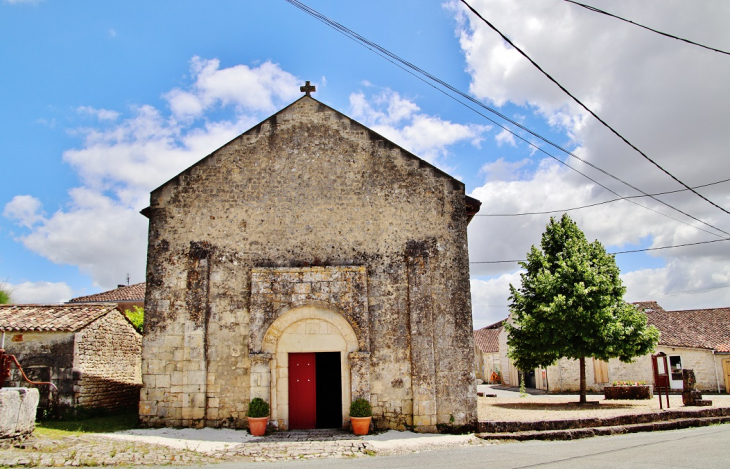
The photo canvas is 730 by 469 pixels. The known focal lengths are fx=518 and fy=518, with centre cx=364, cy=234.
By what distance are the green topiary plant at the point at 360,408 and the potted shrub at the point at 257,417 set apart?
7.19ft

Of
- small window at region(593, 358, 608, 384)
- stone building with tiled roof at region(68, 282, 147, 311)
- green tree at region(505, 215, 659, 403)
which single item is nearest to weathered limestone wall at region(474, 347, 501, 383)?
small window at region(593, 358, 608, 384)

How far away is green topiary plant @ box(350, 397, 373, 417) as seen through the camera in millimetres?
13133

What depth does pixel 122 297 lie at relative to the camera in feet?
104

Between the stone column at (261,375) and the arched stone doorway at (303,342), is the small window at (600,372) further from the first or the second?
the stone column at (261,375)

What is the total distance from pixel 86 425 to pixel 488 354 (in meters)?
40.9

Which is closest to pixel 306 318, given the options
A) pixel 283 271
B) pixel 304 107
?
pixel 283 271

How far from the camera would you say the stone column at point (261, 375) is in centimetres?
1348

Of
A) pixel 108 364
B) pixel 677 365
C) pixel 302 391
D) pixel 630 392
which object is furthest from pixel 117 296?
pixel 677 365

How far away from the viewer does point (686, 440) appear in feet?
41.2

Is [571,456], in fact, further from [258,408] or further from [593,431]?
[258,408]

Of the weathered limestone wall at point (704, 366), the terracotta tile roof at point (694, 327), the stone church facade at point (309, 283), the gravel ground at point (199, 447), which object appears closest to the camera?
the gravel ground at point (199, 447)

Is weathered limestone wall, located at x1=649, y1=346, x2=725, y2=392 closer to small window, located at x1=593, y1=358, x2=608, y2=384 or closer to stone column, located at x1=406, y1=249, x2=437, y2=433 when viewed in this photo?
small window, located at x1=593, y1=358, x2=608, y2=384

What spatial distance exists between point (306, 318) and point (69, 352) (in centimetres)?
719

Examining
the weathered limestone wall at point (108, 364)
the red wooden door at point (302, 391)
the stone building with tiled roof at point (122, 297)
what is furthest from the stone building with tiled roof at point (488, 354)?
the red wooden door at point (302, 391)
